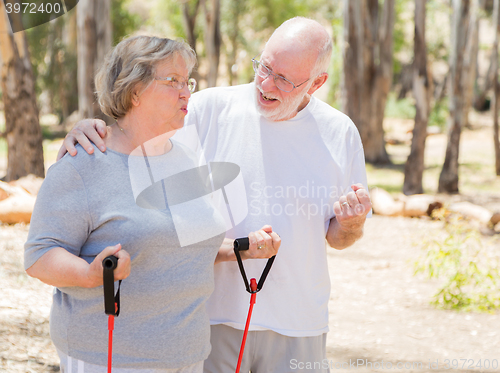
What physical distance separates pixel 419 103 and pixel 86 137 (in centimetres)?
926

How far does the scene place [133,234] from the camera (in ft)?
5.59

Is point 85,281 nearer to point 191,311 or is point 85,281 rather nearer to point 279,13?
point 191,311

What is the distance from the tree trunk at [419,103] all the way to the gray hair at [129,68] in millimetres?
8996

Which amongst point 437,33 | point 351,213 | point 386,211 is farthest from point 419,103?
point 437,33

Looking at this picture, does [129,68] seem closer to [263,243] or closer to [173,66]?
[173,66]

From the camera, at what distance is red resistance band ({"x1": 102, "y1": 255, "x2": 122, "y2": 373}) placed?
1505 millimetres

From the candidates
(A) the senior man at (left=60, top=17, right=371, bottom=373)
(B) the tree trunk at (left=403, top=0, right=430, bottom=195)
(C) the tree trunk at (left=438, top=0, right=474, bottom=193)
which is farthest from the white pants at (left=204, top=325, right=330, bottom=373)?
(C) the tree trunk at (left=438, top=0, right=474, bottom=193)

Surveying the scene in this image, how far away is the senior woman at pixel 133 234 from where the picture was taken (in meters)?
1.63

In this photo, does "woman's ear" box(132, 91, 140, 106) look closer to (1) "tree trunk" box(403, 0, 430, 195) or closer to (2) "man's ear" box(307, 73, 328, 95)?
(2) "man's ear" box(307, 73, 328, 95)

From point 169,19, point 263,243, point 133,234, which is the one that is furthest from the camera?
point 169,19

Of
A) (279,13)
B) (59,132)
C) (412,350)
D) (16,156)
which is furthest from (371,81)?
(279,13)

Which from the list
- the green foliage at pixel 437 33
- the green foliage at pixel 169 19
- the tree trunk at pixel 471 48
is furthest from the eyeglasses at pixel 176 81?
the green foliage at pixel 169 19

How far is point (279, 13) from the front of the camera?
1245 inches

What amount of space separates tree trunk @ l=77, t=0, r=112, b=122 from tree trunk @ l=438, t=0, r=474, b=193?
6.26m
